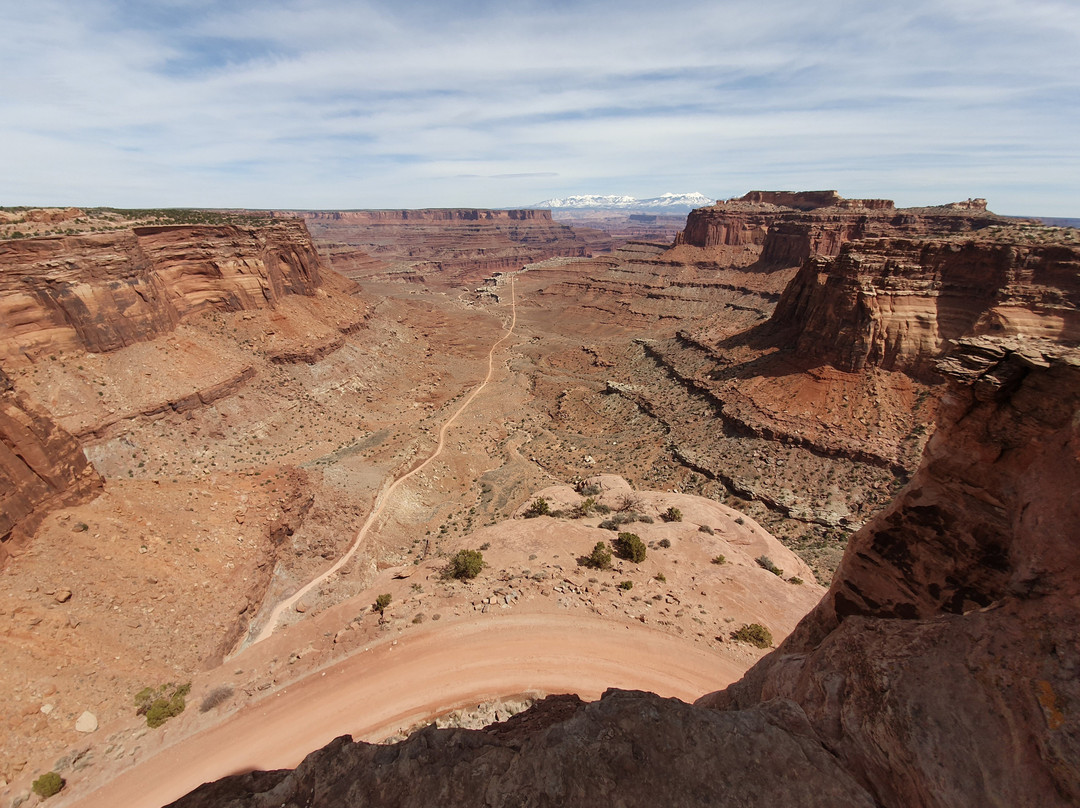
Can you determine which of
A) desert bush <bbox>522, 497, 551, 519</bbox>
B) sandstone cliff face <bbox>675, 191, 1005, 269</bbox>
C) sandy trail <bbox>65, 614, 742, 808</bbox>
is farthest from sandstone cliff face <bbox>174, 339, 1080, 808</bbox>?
sandstone cliff face <bbox>675, 191, 1005, 269</bbox>

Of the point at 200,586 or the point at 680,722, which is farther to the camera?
the point at 200,586

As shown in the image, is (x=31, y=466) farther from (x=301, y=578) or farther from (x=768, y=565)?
(x=768, y=565)

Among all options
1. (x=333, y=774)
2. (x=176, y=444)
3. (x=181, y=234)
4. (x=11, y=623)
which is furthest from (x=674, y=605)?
(x=181, y=234)

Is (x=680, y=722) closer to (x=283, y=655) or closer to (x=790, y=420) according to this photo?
(x=283, y=655)

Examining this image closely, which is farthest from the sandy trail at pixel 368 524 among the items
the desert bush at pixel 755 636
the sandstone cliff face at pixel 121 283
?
the sandstone cliff face at pixel 121 283

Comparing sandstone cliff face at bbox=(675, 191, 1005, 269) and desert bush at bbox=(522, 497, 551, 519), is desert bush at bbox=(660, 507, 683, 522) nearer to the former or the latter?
desert bush at bbox=(522, 497, 551, 519)
